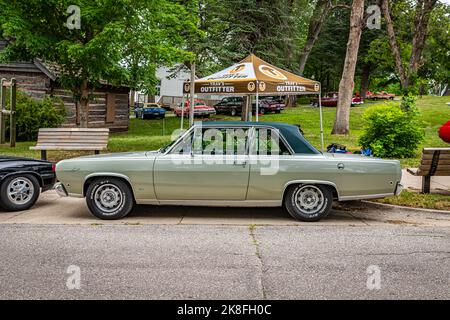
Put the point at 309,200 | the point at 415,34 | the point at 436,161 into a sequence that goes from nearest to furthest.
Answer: the point at 309,200 → the point at 436,161 → the point at 415,34

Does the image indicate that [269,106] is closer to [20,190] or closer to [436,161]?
[436,161]

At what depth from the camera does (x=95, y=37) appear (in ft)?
41.9

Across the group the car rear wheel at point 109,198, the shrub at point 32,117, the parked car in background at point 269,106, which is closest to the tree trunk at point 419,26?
the parked car in background at point 269,106

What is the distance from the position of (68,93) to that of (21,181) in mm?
18405

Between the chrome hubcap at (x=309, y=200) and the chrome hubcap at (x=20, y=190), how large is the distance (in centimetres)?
446

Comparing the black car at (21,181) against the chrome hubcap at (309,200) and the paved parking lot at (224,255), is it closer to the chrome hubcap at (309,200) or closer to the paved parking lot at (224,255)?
the paved parking lot at (224,255)

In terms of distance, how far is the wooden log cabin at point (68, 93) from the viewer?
2259 centimetres

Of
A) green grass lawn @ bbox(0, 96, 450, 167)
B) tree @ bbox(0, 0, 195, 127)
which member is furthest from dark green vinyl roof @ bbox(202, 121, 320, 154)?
tree @ bbox(0, 0, 195, 127)

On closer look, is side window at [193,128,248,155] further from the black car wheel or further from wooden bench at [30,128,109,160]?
wooden bench at [30,128,109,160]

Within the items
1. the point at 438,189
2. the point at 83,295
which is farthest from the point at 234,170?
the point at 438,189

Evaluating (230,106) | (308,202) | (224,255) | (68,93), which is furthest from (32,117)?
(230,106)

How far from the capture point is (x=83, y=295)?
393cm
